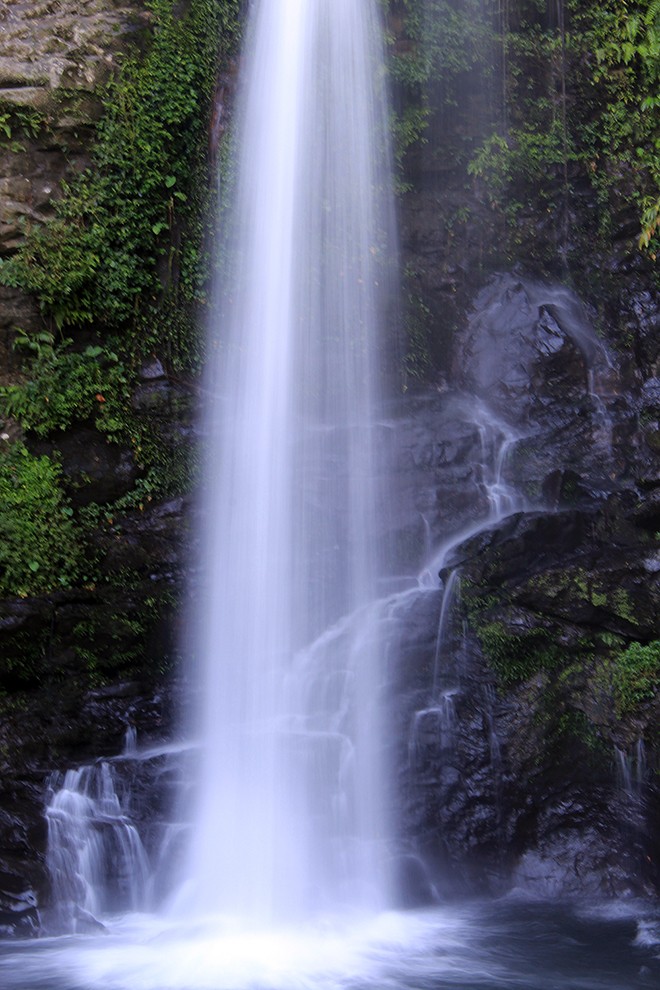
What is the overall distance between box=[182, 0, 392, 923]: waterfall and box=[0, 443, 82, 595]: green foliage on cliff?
49.5 inches

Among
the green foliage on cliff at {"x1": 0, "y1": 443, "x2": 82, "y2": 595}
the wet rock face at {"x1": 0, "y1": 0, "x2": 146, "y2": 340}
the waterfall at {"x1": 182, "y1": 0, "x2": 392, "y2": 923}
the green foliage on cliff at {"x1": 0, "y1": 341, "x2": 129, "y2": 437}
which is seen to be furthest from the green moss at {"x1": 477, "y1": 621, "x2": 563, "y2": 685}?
the wet rock face at {"x1": 0, "y1": 0, "x2": 146, "y2": 340}

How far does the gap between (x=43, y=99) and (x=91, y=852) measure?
7022 mm

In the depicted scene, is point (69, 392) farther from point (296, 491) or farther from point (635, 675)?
point (635, 675)

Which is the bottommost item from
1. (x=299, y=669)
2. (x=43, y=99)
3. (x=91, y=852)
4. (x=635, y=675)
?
(x=91, y=852)

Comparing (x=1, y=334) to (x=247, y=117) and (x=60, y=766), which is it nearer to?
(x=247, y=117)

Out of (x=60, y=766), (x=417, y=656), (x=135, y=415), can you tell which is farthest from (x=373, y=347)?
(x=60, y=766)

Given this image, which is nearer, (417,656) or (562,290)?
(417,656)

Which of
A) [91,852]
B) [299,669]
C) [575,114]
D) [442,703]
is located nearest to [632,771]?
[442,703]

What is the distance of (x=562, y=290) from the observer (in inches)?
401

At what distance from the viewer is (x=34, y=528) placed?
8.73m

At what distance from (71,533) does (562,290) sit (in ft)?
18.3

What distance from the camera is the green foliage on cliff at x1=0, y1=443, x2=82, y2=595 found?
8586 mm

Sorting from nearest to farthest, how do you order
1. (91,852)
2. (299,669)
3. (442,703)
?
1. (91,852)
2. (442,703)
3. (299,669)

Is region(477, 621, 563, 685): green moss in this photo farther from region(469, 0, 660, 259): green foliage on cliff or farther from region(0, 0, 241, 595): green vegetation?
region(469, 0, 660, 259): green foliage on cliff
